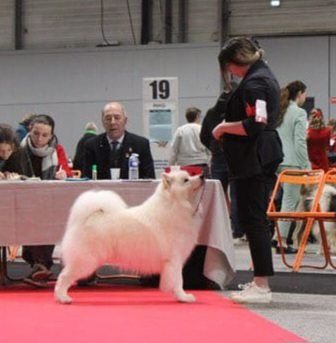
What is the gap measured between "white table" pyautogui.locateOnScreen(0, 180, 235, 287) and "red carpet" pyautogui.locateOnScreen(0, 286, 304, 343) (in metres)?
0.31

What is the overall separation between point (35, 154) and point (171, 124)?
11.6 ft

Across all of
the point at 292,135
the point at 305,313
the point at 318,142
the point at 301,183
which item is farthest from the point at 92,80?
the point at 305,313

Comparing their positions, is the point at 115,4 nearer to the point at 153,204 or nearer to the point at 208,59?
the point at 208,59

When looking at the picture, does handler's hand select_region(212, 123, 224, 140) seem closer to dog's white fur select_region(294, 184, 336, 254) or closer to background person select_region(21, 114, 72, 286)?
background person select_region(21, 114, 72, 286)

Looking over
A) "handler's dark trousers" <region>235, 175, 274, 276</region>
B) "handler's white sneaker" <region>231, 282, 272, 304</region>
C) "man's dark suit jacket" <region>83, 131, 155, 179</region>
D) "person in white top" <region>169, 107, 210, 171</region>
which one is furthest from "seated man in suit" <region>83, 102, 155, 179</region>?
"person in white top" <region>169, 107, 210, 171</region>

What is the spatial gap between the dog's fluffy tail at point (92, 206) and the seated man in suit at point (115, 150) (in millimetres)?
1088

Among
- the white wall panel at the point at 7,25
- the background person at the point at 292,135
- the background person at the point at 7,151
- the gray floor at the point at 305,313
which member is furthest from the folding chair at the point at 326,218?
the white wall panel at the point at 7,25

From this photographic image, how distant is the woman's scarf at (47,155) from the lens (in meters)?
5.29

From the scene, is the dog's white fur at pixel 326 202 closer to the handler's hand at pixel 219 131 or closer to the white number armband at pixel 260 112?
the handler's hand at pixel 219 131

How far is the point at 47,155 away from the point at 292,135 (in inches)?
102

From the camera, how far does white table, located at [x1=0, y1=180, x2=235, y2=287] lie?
182 inches

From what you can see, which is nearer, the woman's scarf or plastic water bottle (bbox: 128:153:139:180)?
plastic water bottle (bbox: 128:153:139:180)

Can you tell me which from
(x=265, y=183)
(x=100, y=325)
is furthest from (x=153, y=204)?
(x=100, y=325)

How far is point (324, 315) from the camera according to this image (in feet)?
13.3
